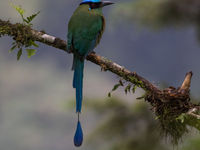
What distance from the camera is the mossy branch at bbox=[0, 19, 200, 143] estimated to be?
3.10 m

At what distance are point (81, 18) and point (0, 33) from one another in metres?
0.74

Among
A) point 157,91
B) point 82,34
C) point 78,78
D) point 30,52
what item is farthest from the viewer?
point 82,34

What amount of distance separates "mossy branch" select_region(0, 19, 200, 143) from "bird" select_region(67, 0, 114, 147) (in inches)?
8.0

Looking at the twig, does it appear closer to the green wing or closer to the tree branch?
the tree branch

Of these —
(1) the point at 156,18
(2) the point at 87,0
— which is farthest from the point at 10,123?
(2) the point at 87,0

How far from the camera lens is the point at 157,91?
3119 millimetres

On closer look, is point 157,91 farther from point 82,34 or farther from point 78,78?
point 82,34

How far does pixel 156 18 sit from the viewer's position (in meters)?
9.30

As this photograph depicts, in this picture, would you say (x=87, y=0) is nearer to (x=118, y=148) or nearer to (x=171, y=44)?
(x=118, y=148)

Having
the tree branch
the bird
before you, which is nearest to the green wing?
the bird

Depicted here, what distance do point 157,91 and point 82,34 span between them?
828 mm

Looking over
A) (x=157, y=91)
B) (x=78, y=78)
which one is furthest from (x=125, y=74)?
(x=78, y=78)

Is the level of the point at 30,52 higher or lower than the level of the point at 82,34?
lower

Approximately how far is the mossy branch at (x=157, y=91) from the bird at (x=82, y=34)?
202mm
